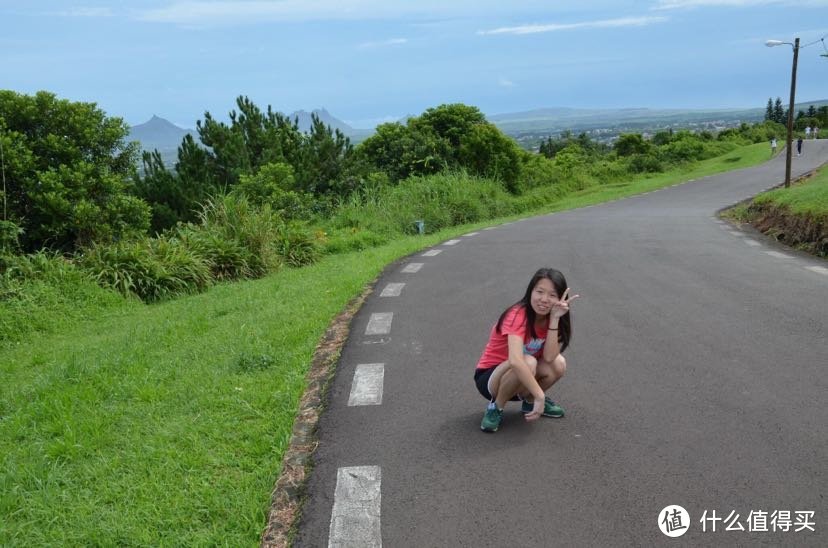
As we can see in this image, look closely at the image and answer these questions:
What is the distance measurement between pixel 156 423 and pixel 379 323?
8.52 ft

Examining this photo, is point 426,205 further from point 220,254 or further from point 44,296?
point 44,296

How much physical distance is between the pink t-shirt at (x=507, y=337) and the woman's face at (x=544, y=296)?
0.14 m

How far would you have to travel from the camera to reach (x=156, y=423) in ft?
13.6

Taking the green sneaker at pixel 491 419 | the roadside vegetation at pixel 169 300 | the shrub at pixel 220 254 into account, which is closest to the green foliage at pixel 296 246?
the roadside vegetation at pixel 169 300

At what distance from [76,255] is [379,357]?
6.78m

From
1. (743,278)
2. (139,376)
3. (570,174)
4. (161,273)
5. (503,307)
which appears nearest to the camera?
(139,376)

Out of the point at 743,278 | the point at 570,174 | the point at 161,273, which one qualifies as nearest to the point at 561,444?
the point at 743,278

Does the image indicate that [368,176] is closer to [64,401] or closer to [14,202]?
[14,202]

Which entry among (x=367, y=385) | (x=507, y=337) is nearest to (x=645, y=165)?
(x=367, y=385)

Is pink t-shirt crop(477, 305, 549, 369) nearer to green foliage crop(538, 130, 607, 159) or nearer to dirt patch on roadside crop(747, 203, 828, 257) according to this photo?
dirt patch on roadside crop(747, 203, 828, 257)

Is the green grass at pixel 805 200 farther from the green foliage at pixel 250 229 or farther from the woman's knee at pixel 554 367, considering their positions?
the green foliage at pixel 250 229

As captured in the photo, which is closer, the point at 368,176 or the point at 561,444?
the point at 561,444

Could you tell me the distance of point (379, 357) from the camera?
5.31 meters

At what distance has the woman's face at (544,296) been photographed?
12.3ft
